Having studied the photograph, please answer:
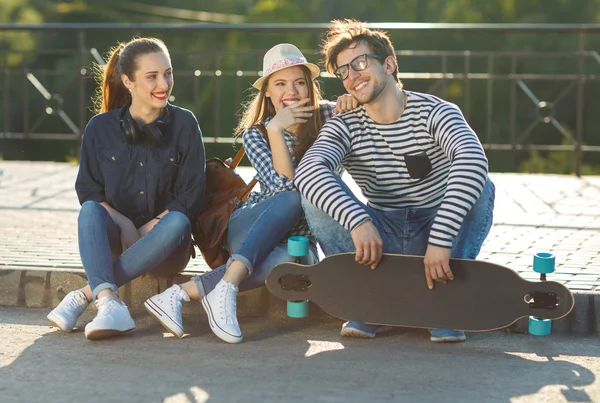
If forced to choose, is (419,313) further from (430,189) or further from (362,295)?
(430,189)

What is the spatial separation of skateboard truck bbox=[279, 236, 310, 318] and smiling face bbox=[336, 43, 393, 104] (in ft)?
2.14

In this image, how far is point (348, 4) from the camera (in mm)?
40156

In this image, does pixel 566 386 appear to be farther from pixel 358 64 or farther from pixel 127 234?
pixel 127 234

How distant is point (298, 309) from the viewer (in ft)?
14.1

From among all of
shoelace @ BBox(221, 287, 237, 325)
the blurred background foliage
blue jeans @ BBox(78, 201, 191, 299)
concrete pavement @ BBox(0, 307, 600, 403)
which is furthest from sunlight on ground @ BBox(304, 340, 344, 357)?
the blurred background foliage

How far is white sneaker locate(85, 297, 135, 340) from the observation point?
13.8 ft

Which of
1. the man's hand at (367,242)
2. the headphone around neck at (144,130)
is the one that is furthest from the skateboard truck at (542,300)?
the headphone around neck at (144,130)

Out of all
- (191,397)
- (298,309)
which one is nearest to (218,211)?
(298,309)

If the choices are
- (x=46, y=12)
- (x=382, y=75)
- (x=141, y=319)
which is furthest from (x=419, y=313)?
(x=46, y=12)

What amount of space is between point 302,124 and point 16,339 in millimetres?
1545

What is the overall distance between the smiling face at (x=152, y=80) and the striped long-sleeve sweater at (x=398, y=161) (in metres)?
0.74

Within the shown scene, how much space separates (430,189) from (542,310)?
0.73m

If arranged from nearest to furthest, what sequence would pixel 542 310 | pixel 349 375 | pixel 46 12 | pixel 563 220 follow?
pixel 349 375
pixel 542 310
pixel 563 220
pixel 46 12

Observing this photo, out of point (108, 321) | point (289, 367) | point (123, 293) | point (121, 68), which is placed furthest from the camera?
point (123, 293)
